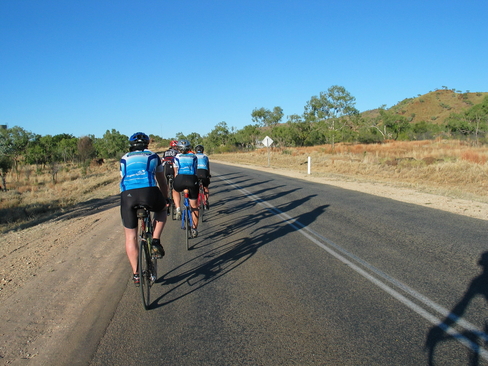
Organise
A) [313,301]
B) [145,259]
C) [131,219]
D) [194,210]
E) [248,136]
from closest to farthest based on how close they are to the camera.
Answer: [313,301], [131,219], [145,259], [194,210], [248,136]

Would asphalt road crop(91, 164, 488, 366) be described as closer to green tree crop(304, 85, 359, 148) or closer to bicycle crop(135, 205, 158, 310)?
bicycle crop(135, 205, 158, 310)

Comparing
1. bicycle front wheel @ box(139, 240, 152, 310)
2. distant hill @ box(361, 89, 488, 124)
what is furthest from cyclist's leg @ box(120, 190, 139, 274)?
distant hill @ box(361, 89, 488, 124)

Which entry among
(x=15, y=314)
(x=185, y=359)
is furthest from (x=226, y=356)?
(x=15, y=314)

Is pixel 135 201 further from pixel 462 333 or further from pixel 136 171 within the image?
pixel 462 333

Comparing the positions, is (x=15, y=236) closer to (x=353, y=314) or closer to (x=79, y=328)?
(x=79, y=328)

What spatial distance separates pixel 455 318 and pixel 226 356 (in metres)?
2.44

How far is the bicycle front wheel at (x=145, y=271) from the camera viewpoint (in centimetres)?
445

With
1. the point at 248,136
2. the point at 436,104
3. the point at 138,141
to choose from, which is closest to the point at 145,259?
the point at 138,141

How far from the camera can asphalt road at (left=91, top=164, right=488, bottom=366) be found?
11.2 ft

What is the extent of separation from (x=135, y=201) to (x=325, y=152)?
45593 mm

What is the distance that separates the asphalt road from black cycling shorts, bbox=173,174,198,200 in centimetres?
109

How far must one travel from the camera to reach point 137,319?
424 centimetres

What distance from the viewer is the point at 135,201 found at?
4523 millimetres

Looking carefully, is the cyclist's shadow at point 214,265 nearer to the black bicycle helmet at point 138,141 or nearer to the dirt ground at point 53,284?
the dirt ground at point 53,284
